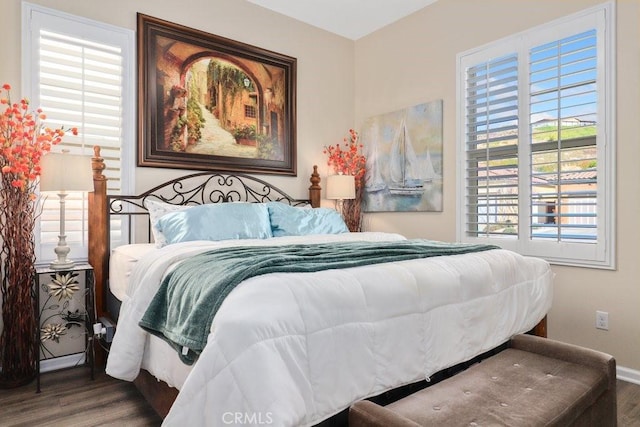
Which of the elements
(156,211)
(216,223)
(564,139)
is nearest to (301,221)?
(216,223)

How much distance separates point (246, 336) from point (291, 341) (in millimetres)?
144

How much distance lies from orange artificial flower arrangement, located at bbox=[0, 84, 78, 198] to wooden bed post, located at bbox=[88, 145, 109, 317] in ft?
1.21

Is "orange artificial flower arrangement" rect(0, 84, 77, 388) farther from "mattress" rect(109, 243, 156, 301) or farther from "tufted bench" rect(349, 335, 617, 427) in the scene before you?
"tufted bench" rect(349, 335, 617, 427)

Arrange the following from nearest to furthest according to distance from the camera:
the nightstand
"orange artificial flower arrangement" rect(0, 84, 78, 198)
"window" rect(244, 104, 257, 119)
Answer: "orange artificial flower arrangement" rect(0, 84, 78, 198) → the nightstand → "window" rect(244, 104, 257, 119)

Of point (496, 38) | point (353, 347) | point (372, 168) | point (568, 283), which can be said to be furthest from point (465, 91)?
point (353, 347)

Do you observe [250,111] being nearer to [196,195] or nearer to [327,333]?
[196,195]

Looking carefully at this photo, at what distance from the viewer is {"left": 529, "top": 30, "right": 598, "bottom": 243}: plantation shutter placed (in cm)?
279

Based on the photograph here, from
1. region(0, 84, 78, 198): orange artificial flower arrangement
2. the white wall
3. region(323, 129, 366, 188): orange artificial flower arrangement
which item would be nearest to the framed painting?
region(323, 129, 366, 188): orange artificial flower arrangement

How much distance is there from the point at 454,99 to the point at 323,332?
301 cm

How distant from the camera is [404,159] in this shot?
13.4 feet

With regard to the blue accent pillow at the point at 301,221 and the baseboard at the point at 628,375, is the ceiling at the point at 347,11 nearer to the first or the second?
the blue accent pillow at the point at 301,221

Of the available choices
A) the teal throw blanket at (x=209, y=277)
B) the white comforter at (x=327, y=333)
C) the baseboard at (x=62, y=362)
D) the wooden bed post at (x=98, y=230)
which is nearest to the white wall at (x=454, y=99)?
the white comforter at (x=327, y=333)

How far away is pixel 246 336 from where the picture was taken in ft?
3.81

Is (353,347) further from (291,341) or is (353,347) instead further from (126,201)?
(126,201)
